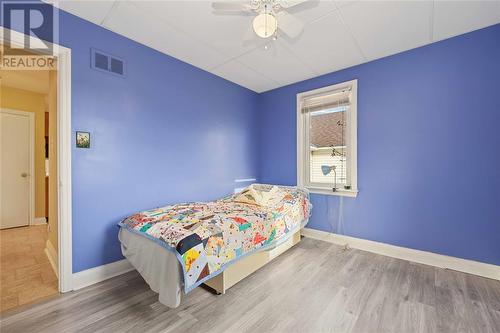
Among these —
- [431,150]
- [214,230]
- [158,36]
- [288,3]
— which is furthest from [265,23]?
[431,150]

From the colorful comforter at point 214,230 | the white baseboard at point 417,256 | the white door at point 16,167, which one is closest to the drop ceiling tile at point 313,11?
the colorful comforter at point 214,230

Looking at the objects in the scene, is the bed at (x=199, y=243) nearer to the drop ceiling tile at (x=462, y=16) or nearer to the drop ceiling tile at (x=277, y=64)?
the drop ceiling tile at (x=277, y=64)

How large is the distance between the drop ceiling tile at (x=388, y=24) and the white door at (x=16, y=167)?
5.64 m

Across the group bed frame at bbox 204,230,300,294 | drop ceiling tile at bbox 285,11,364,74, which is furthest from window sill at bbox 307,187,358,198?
drop ceiling tile at bbox 285,11,364,74

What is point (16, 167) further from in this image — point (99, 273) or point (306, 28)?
point (306, 28)

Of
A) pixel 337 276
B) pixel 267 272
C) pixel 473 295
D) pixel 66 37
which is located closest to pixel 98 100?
pixel 66 37

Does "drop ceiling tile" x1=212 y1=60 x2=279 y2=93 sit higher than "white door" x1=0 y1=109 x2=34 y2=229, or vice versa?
"drop ceiling tile" x1=212 y1=60 x2=279 y2=93

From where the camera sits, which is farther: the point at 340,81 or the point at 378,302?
the point at 340,81

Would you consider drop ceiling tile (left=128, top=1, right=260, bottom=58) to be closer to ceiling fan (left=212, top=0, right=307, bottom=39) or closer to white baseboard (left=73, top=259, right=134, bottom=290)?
ceiling fan (left=212, top=0, right=307, bottom=39)

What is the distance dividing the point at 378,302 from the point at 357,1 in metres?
2.62

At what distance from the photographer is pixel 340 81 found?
3.06m

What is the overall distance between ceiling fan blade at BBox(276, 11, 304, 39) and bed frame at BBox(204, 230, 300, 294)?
233 cm

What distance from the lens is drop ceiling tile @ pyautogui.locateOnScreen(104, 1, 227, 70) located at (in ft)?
6.45

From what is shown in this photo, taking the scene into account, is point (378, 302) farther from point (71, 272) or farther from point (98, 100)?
point (98, 100)
